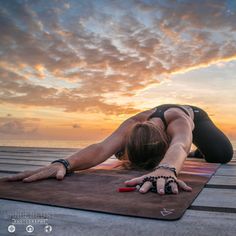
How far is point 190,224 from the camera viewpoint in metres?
1.04

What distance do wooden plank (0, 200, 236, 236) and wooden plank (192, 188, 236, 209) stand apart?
156 millimetres

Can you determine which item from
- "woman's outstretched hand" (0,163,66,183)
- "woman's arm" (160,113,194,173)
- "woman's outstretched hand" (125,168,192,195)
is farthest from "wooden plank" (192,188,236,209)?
"woman's outstretched hand" (0,163,66,183)

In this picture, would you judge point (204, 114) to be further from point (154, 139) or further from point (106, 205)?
point (106, 205)

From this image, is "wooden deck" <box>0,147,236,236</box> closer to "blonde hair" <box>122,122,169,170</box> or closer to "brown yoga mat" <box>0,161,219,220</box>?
"brown yoga mat" <box>0,161,219,220</box>

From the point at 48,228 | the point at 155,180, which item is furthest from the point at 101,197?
the point at 48,228

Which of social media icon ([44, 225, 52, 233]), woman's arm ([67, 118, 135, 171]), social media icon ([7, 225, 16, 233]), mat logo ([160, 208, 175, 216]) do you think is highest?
woman's arm ([67, 118, 135, 171])

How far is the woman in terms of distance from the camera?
5.36ft

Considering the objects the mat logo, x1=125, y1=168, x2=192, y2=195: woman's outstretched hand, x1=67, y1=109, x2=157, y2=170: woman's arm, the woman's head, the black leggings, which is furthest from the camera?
the black leggings

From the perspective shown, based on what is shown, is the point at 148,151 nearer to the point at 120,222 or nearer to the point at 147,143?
the point at 147,143

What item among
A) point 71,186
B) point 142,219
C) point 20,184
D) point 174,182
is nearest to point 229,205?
point 174,182

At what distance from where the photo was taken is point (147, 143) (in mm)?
2176

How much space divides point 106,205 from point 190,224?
390mm

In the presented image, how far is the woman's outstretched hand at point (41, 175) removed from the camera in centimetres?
192

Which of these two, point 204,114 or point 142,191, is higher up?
point 204,114
